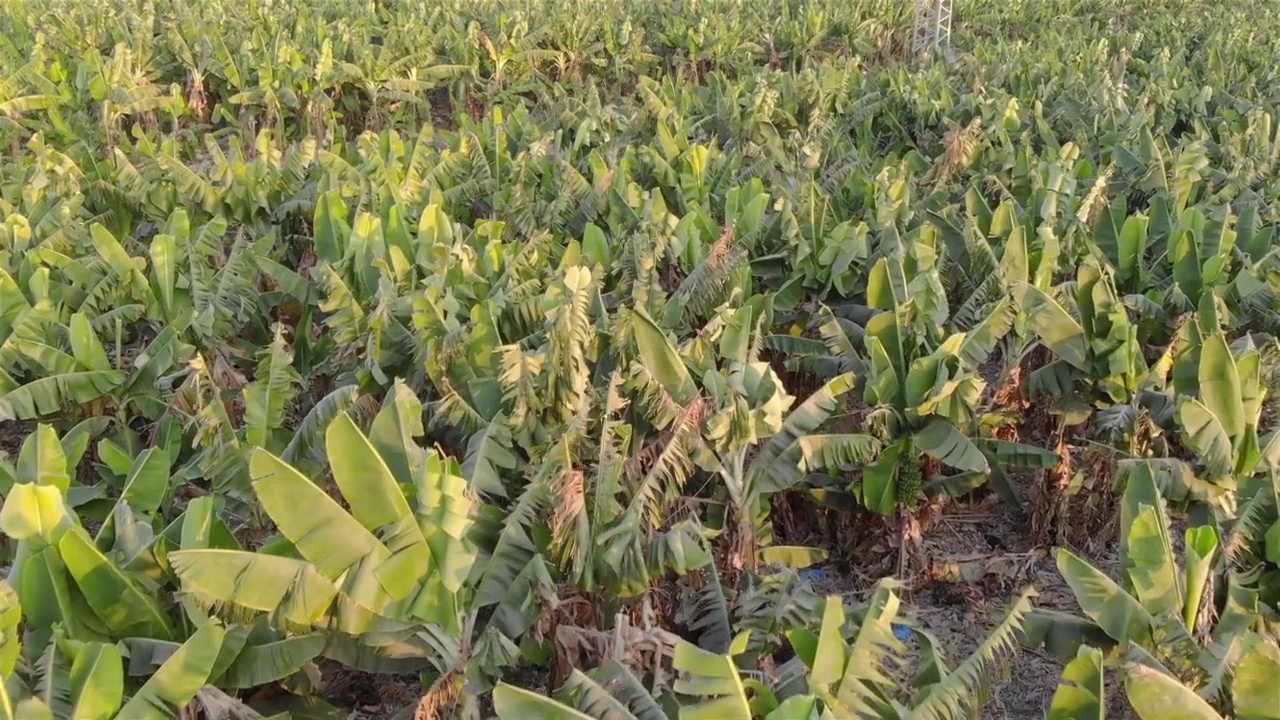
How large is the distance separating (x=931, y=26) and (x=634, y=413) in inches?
461

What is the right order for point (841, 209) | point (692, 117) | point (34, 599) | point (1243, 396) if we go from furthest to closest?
1. point (692, 117)
2. point (841, 209)
3. point (1243, 396)
4. point (34, 599)

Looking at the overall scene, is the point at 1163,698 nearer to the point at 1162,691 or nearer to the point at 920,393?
the point at 1162,691

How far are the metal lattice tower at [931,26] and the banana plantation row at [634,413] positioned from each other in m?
4.92

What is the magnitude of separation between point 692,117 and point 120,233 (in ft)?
16.6

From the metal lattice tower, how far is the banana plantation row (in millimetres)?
4916

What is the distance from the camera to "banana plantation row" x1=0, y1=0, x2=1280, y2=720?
2.68 meters

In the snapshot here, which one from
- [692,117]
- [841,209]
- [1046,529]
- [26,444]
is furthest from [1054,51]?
[26,444]

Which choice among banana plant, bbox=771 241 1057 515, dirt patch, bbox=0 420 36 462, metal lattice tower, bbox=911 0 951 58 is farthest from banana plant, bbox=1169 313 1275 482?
metal lattice tower, bbox=911 0 951 58

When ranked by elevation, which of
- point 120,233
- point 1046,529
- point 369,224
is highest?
point 369,224

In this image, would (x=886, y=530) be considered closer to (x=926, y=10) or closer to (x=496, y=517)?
(x=496, y=517)

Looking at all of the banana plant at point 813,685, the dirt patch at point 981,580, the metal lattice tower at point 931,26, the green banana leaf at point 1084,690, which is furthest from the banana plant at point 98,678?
the metal lattice tower at point 931,26

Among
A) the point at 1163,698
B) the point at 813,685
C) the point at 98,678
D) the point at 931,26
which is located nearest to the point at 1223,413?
the point at 1163,698

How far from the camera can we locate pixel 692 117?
9172 millimetres

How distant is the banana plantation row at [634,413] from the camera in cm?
268
